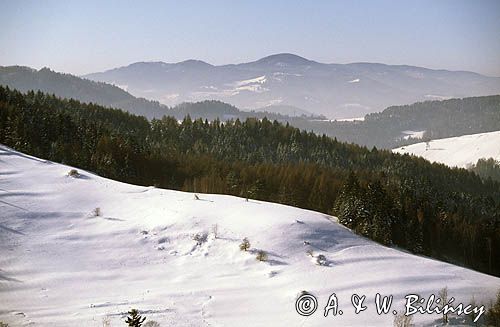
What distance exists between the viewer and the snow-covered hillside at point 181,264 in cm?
1908

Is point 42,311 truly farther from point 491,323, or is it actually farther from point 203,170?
point 203,170

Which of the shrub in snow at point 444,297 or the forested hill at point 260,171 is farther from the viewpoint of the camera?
the forested hill at point 260,171

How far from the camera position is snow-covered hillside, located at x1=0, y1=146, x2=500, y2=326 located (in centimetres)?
1908

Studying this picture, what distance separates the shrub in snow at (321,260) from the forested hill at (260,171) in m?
8.59

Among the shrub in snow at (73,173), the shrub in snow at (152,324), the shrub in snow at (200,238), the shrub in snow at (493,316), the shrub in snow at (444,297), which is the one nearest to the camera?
the shrub in snow at (152,324)

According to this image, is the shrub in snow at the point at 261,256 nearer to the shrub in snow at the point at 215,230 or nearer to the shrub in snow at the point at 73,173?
the shrub in snow at the point at 215,230

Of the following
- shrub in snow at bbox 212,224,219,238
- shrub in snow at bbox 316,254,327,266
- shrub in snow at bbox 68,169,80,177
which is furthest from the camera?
shrub in snow at bbox 68,169,80,177

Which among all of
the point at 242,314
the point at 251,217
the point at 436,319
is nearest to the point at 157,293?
the point at 242,314

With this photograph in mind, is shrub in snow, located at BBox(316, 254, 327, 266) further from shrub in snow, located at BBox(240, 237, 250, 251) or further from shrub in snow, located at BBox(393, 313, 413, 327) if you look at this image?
shrub in snow, located at BBox(393, 313, 413, 327)

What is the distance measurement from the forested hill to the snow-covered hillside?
849 centimetres

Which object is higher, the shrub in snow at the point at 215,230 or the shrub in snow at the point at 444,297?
the shrub in snow at the point at 215,230

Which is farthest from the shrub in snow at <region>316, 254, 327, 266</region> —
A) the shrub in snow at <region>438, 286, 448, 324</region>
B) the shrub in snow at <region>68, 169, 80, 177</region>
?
the shrub in snow at <region>68, 169, 80, 177</region>

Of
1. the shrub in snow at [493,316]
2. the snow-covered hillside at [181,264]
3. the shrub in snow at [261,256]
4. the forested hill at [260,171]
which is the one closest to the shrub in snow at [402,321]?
the snow-covered hillside at [181,264]

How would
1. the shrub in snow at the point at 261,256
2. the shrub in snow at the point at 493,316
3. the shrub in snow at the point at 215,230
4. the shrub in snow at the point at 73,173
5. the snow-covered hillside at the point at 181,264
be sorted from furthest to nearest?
the shrub in snow at the point at 73,173 < the shrub in snow at the point at 215,230 < the shrub in snow at the point at 261,256 < the shrub in snow at the point at 493,316 < the snow-covered hillside at the point at 181,264
